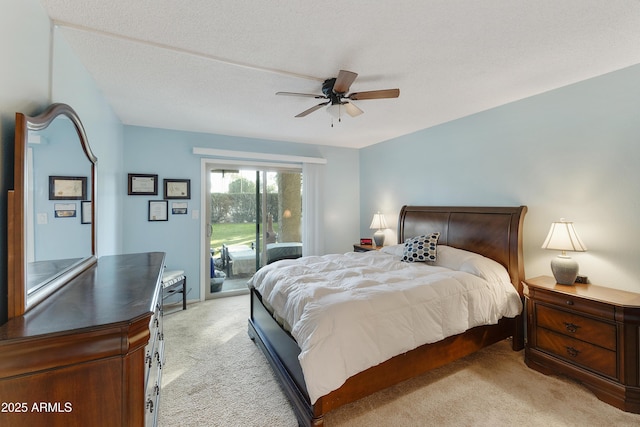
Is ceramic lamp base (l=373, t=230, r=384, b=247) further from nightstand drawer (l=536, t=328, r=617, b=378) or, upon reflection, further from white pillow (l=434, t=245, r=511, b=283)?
nightstand drawer (l=536, t=328, r=617, b=378)

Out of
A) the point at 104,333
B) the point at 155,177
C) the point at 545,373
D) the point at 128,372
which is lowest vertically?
the point at 545,373

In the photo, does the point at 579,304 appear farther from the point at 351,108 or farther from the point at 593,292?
the point at 351,108

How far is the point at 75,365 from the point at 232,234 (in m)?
3.67

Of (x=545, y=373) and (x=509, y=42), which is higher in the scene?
(x=509, y=42)

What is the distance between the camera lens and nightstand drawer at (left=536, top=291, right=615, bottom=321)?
76.3 inches

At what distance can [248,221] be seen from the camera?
179 inches

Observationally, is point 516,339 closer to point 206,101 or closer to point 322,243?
point 322,243

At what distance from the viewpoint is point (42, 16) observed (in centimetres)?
144

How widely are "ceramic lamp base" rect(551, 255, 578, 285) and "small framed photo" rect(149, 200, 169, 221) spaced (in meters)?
4.49

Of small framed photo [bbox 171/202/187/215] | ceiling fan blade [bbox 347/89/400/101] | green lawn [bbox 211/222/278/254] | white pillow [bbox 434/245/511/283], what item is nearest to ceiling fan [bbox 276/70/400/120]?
ceiling fan blade [bbox 347/89/400/101]

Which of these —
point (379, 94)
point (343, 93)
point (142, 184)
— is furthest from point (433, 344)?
point (142, 184)

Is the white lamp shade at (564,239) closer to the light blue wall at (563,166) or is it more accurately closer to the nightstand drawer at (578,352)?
the light blue wall at (563,166)

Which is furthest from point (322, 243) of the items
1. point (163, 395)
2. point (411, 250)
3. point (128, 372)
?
point (128, 372)

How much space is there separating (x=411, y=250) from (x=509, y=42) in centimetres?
211
